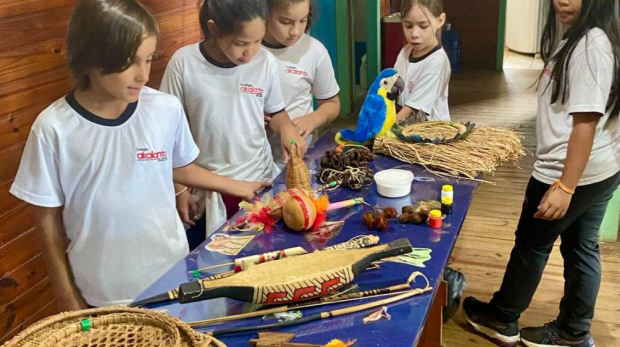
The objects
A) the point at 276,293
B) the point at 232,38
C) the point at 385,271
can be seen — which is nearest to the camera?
the point at 276,293

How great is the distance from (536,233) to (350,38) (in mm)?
3183

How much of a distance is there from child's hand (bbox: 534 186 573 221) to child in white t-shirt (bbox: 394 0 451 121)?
0.64 meters

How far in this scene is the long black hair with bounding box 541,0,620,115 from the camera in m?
1.46

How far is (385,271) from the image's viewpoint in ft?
4.05

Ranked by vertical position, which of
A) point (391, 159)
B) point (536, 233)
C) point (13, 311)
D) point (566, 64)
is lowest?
point (13, 311)

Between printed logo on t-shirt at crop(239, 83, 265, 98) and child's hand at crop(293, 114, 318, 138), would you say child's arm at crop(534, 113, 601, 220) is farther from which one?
printed logo on t-shirt at crop(239, 83, 265, 98)

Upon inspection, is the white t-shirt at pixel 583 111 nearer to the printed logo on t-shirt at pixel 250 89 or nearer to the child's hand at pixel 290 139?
the child's hand at pixel 290 139

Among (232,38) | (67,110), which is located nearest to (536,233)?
(232,38)

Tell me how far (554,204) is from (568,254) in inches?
15.1

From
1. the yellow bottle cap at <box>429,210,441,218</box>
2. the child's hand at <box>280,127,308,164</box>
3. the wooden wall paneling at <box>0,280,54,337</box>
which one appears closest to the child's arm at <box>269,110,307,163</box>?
the child's hand at <box>280,127,308,164</box>

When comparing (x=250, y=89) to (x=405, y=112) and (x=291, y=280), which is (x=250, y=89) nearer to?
(x=405, y=112)

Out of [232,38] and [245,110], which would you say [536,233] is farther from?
[232,38]

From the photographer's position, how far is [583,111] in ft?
4.83

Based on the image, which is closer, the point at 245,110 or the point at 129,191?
the point at 129,191
